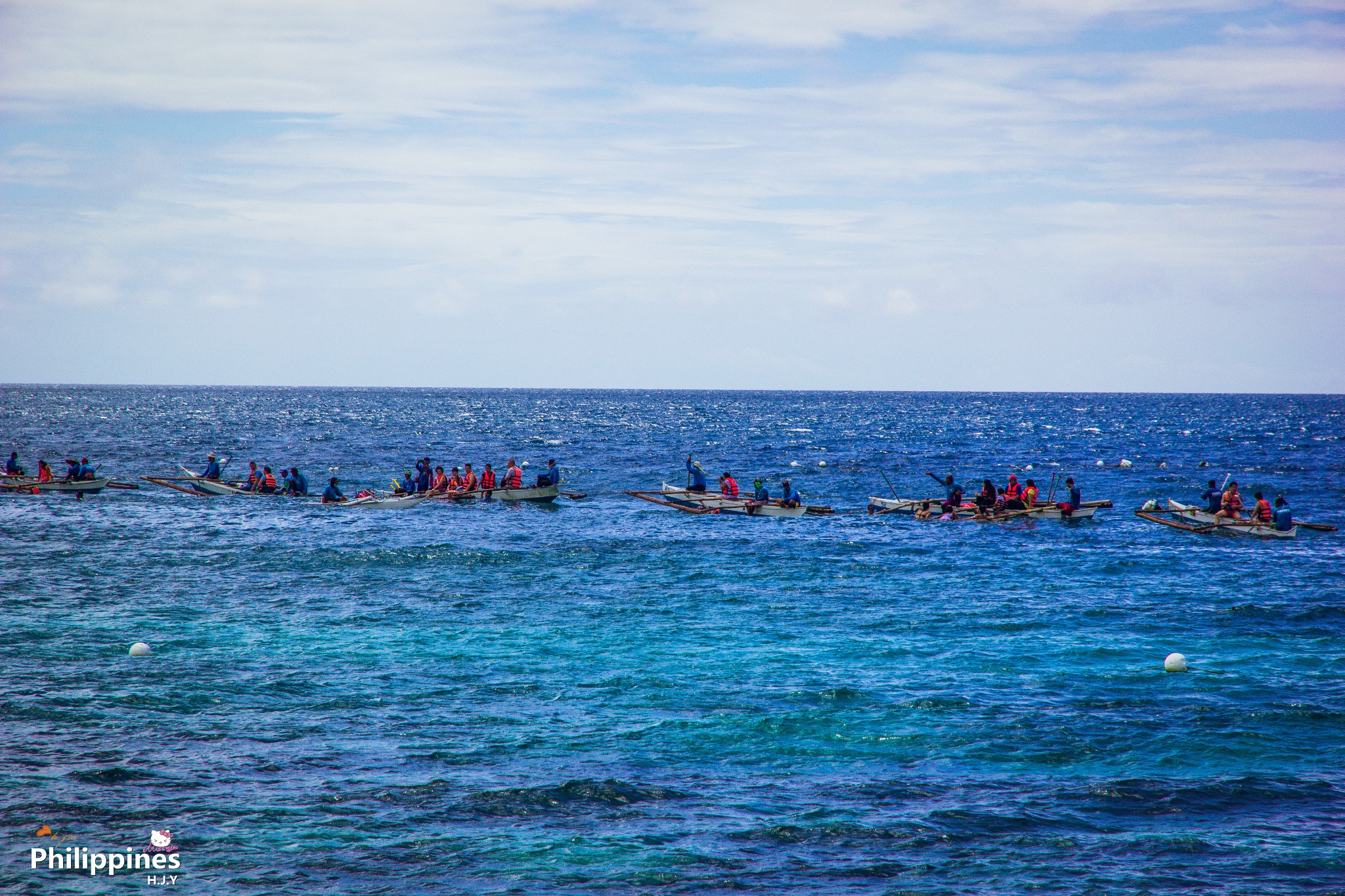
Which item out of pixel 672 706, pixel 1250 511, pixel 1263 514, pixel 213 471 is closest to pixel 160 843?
pixel 672 706

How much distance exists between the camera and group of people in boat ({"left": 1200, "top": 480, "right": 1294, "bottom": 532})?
34.5 metres

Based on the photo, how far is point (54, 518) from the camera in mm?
37094

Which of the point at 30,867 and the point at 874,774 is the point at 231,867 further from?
the point at 874,774

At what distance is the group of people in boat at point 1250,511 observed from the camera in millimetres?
34500

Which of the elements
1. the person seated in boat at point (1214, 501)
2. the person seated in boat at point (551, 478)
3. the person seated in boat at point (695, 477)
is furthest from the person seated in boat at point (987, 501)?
the person seated in boat at point (551, 478)

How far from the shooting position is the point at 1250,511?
36812 millimetres

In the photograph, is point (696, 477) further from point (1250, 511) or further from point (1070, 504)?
point (1250, 511)

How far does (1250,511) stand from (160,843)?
36691 millimetres

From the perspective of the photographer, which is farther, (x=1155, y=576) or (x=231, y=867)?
(x=1155, y=576)

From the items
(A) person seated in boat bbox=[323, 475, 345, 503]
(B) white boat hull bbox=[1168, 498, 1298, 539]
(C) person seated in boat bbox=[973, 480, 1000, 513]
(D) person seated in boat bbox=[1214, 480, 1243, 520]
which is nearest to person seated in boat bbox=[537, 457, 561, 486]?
(A) person seated in boat bbox=[323, 475, 345, 503]

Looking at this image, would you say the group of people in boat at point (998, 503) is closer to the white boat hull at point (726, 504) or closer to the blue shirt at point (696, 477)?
the white boat hull at point (726, 504)

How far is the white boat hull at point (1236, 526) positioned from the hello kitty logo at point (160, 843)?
3450 cm

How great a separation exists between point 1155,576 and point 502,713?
66.9ft

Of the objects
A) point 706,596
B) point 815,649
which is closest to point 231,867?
point 815,649
